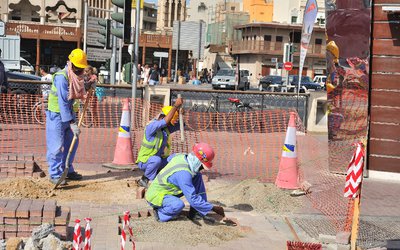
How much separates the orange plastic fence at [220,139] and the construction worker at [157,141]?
7.19 ft

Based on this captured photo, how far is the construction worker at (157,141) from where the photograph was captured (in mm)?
8398

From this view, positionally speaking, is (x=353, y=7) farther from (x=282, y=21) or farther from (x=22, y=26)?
(x=282, y=21)

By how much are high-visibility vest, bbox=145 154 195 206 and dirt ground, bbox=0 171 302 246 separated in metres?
0.25

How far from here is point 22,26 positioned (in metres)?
48.9

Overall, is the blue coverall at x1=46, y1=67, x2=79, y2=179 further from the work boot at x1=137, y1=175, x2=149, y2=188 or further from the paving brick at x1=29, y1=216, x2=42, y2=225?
the paving brick at x1=29, y1=216, x2=42, y2=225

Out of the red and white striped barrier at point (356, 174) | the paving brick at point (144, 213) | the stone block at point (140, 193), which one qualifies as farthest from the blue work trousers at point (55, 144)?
the red and white striped barrier at point (356, 174)

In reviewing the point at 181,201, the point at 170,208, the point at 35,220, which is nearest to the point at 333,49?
the point at 181,201

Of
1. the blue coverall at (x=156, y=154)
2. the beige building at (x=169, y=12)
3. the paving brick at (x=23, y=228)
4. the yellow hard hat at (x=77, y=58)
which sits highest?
the beige building at (x=169, y=12)

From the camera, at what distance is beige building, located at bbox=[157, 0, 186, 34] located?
7312cm

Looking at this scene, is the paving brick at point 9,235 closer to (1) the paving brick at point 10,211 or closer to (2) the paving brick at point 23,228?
(2) the paving brick at point 23,228

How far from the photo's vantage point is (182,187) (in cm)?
666

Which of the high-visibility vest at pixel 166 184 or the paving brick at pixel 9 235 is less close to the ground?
the high-visibility vest at pixel 166 184

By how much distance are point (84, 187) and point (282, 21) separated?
66.5 m

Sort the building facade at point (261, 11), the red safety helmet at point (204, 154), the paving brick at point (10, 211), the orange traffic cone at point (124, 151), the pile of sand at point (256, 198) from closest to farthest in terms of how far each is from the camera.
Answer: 1. the paving brick at point (10, 211)
2. the red safety helmet at point (204, 154)
3. the pile of sand at point (256, 198)
4. the orange traffic cone at point (124, 151)
5. the building facade at point (261, 11)
